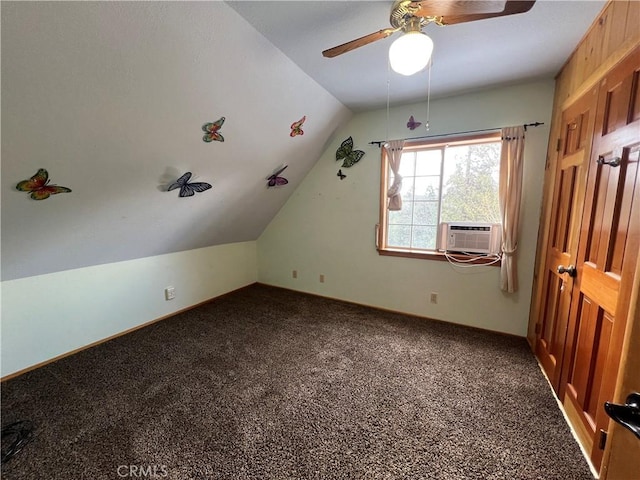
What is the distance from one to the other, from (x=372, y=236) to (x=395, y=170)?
2.56 ft

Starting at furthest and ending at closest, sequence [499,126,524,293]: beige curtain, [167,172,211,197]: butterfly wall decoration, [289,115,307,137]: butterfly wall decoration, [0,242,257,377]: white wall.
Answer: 1. [289,115,307,137]: butterfly wall decoration
2. [499,126,524,293]: beige curtain
3. [167,172,211,197]: butterfly wall decoration
4. [0,242,257,377]: white wall

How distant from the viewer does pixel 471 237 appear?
2471 mm

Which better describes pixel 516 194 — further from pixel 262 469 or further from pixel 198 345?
pixel 198 345

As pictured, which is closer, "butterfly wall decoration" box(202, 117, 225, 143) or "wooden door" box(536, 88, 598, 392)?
"wooden door" box(536, 88, 598, 392)

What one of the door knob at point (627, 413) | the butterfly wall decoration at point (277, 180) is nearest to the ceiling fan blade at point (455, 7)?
the door knob at point (627, 413)

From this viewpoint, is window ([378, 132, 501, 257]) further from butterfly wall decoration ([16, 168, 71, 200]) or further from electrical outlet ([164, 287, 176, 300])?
butterfly wall decoration ([16, 168, 71, 200])

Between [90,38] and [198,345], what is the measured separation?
222cm

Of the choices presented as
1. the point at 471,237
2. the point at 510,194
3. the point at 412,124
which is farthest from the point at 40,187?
the point at 510,194

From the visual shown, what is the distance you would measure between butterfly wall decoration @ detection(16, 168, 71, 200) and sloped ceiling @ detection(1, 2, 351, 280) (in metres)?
0.03

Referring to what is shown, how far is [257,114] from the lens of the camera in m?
1.98

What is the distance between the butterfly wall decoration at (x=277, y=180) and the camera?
2886 millimetres

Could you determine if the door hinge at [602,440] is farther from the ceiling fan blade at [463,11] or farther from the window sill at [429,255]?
the ceiling fan blade at [463,11]

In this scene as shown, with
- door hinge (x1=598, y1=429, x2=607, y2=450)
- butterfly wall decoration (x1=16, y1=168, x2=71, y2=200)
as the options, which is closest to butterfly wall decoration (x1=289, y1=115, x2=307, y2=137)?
butterfly wall decoration (x1=16, y1=168, x2=71, y2=200)

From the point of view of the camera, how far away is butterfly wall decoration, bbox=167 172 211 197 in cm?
207
